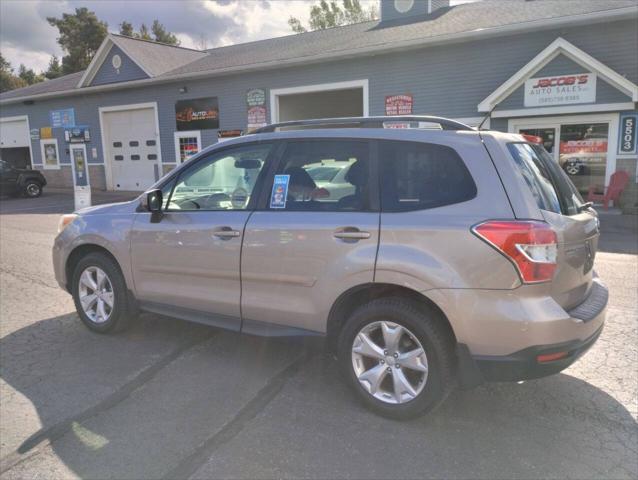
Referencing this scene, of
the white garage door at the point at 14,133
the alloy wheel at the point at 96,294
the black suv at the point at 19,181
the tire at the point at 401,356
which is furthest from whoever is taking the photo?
the white garage door at the point at 14,133

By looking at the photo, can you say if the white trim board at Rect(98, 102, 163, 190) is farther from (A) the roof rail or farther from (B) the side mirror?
(A) the roof rail

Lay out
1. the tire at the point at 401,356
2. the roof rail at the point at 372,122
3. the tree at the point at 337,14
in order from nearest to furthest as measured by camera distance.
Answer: the tire at the point at 401,356 < the roof rail at the point at 372,122 < the tree at the point at 337,14

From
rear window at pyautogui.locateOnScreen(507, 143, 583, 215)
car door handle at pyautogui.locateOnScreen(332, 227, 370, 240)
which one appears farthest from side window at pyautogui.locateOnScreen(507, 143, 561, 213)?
car door handle at pyautogui.locateOnScreen(332, 227, 370, 240)

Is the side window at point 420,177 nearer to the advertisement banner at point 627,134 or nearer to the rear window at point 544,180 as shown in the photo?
the rear window at point 544,180

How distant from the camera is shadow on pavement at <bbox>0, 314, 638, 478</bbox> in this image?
108 inches

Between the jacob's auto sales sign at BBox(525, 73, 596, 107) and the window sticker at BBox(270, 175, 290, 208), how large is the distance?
11218 millimetres

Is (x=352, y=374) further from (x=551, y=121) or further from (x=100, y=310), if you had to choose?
(x=551, y=121)

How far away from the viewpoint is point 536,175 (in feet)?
10.2

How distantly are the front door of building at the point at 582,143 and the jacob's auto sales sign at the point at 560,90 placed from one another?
0.46 metres

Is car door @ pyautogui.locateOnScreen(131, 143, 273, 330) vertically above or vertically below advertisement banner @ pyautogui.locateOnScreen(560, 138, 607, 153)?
below

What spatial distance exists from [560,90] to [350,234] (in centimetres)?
1154

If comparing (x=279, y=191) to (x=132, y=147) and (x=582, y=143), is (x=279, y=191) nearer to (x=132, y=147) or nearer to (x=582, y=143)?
(x=582, y=143)

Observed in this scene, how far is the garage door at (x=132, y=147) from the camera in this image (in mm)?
20281

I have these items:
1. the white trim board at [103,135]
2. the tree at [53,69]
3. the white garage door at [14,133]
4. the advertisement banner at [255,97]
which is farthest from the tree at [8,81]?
the advertisement banner at [255,97]
